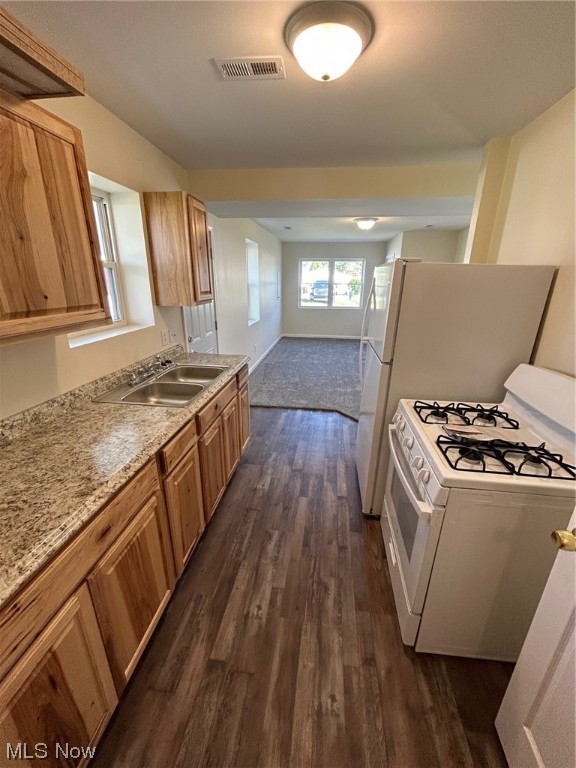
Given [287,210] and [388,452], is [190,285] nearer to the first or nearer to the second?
[287,210]

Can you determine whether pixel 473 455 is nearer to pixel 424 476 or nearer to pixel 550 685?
pixel 424 476

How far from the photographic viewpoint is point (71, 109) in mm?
1561

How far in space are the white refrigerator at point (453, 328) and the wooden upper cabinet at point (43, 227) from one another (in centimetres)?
151

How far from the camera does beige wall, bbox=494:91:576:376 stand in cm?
152

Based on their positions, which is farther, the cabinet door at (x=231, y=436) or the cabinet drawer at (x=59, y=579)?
the cabinet door at (x=231, y=436)

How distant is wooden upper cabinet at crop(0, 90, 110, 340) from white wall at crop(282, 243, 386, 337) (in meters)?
7.22

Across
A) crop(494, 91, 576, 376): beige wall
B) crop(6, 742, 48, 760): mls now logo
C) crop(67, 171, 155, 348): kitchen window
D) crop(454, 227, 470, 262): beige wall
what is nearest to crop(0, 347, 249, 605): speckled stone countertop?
crop(6, 742, 48, 760): mls now logo

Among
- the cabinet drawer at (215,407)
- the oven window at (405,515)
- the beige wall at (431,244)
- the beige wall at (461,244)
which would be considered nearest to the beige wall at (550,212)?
the oven window at (405,515)

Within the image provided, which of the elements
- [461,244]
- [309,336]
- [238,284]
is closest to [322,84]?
[238,284]

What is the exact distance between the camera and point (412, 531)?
55.4 inches

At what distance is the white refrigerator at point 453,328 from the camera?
165cm

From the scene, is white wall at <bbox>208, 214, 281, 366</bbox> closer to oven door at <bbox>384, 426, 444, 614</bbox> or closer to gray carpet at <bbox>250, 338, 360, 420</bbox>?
gray carpet at <bbox>250, 338, 360, 420</bbox>

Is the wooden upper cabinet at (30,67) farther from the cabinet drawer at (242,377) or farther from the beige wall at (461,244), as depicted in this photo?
the beige wall at (461,244)

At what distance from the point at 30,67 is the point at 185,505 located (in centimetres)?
176
